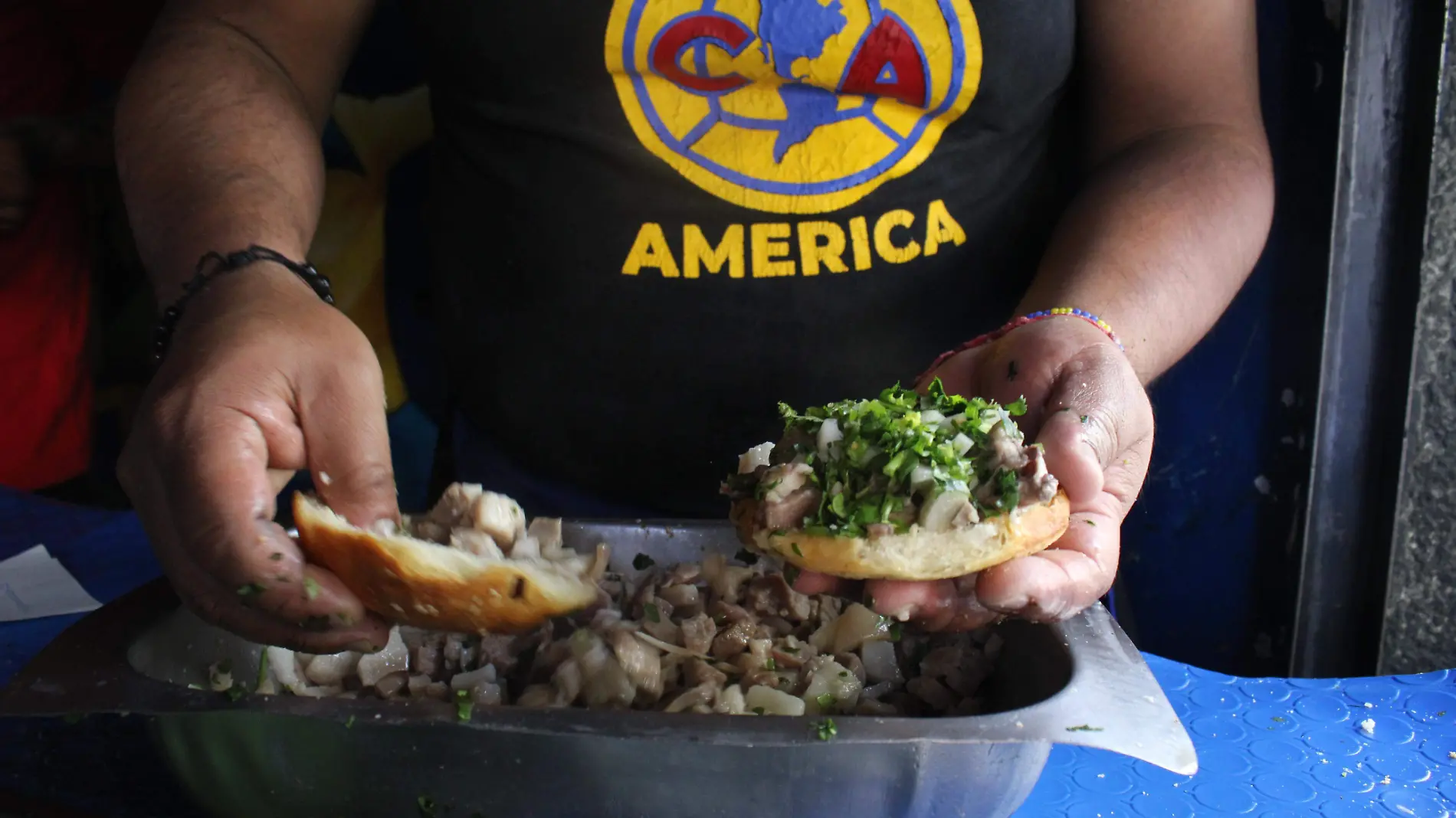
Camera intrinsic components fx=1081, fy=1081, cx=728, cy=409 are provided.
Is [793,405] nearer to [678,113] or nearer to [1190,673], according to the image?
[678,113]

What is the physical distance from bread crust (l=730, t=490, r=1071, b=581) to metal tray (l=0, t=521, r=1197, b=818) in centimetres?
16

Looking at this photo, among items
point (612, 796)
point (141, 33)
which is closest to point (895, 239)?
point (612, 796)

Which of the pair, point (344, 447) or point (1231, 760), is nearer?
point (344, 447)

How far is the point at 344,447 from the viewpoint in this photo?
1233mm

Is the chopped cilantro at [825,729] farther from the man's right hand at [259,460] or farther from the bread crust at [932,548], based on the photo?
the man's right hand at [259,460]

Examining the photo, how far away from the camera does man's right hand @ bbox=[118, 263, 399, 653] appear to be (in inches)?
44.8

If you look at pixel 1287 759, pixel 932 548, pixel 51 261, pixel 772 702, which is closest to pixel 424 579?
pixel 772 702

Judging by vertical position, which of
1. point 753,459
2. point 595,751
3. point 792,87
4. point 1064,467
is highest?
point 792,87

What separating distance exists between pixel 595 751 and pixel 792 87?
1.11 meters

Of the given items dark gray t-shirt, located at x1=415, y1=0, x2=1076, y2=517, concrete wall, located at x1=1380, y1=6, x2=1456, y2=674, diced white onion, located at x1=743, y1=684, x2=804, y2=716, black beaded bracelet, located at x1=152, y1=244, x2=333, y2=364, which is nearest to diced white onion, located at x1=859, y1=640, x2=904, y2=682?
diced white onion, located at x1=743, y1=684, x2=804, y2=716

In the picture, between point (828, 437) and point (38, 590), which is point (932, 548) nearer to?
point (828, 437)

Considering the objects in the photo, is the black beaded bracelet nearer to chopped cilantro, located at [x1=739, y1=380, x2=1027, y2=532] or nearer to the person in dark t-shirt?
the person in dark t-shirt

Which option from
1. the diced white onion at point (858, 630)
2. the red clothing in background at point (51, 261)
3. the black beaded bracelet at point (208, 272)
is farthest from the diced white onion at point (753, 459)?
the red clothing in background at point (51, 261)

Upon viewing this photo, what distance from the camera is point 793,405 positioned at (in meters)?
1.90
